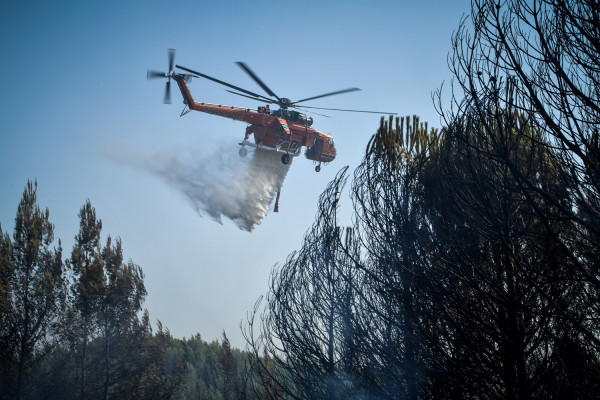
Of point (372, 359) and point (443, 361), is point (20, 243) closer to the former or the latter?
point (372, 359)

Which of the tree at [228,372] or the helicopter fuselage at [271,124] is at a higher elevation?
the helicopter fuselage at [271,124]

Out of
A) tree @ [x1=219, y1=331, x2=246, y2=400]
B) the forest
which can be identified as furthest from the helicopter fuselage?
the forest

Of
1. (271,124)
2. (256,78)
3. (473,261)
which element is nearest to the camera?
(473,261)

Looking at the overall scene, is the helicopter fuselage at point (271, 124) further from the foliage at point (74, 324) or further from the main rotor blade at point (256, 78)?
the foliage at point (74, 324)

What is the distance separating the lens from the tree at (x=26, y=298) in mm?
21656

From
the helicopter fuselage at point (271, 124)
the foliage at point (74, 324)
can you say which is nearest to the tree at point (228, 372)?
the foliage at point (74, 324)

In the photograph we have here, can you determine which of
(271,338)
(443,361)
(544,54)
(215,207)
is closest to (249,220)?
(215,207)

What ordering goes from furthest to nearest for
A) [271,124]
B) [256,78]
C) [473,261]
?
[271,124] < [256,78] < [473,261]

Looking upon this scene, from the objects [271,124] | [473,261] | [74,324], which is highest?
[271,124]

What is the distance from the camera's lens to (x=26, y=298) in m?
21.7

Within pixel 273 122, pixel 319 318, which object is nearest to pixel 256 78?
pixel 273 122

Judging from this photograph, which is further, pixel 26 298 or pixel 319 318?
pixel 26 298

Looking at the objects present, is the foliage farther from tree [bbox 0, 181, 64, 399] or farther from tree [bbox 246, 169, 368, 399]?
tree [bbox 246, 169, 368, 399]

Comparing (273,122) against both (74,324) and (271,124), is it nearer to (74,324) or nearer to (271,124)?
(271,124)
